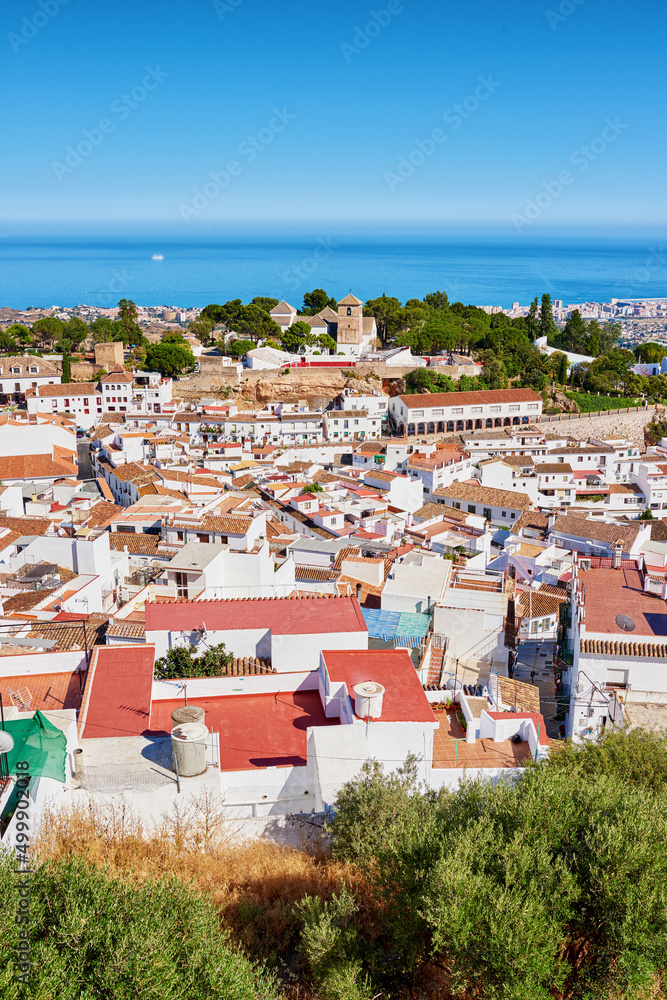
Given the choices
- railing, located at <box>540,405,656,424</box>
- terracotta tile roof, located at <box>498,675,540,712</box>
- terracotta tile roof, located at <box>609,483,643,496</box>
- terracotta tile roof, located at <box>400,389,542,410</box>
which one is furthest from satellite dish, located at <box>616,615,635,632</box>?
railing, located at <box>540,405,656,424</box>

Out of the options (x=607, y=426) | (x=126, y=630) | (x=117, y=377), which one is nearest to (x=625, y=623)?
(x=126, y=630)

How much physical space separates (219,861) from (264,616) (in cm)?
417

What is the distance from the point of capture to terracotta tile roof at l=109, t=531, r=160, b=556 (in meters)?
17.8

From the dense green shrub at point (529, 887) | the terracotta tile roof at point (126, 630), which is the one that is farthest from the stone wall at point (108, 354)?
the dense green shrub at point (529, 887)

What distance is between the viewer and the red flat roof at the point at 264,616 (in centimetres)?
969

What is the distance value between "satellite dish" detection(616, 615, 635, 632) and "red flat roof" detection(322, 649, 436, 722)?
3.55m

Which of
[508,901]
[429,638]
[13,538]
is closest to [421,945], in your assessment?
[508,901]

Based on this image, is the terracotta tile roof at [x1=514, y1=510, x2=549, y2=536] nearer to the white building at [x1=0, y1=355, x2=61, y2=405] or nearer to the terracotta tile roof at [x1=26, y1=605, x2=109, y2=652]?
the terracotta tile roof at [x1=26, y1=605, x2=109, y2=652]

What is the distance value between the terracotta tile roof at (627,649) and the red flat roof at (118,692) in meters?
5.87

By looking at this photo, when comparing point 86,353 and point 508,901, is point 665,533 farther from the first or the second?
point 86,353

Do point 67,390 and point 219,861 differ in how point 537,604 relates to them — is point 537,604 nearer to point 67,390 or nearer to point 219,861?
point 219,861

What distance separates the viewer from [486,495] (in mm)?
29750

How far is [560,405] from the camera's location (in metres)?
46.7

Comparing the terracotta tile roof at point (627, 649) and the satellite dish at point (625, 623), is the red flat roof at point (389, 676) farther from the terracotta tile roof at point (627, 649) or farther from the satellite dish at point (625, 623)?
the satellite dish at point (625, 623)
